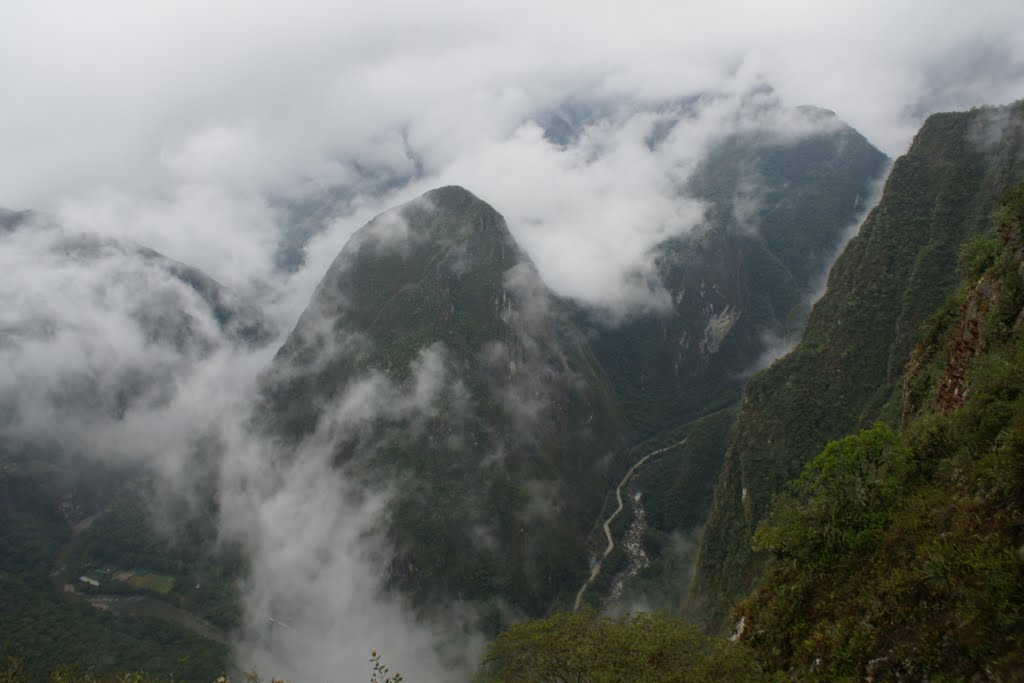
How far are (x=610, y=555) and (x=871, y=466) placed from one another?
277ft

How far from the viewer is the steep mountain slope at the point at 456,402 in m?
95.7

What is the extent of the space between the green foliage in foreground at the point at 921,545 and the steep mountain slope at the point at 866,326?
3862 centimetres

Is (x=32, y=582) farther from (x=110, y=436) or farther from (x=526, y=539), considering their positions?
(x=526, y=539)

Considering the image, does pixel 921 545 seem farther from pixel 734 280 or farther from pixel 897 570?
pixel 734 280

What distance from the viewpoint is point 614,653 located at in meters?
23.3

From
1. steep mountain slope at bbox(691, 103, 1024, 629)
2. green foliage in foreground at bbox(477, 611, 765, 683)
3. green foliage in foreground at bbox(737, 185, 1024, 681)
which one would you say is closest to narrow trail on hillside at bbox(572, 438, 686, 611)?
steep mountain slope at bbox(691, 103, 1024, 629)

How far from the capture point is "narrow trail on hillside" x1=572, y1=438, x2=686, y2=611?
9352 centimetres

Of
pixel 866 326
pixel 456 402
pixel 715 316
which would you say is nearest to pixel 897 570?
pixel 866 326

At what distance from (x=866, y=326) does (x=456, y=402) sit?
65234 mm

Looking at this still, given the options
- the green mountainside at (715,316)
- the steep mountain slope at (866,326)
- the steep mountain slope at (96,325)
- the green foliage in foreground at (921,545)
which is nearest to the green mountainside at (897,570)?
the green foliage in foreground at (921,545)

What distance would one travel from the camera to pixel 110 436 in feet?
467

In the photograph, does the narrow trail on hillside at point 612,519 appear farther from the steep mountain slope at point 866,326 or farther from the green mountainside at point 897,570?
the green mountainside at point 897,570

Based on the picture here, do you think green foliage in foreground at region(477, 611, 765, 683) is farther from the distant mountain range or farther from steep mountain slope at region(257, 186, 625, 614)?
steep mountain slope at region(257, 186, 625, 614)

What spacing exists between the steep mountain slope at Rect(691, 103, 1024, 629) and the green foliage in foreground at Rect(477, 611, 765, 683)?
3642cm
